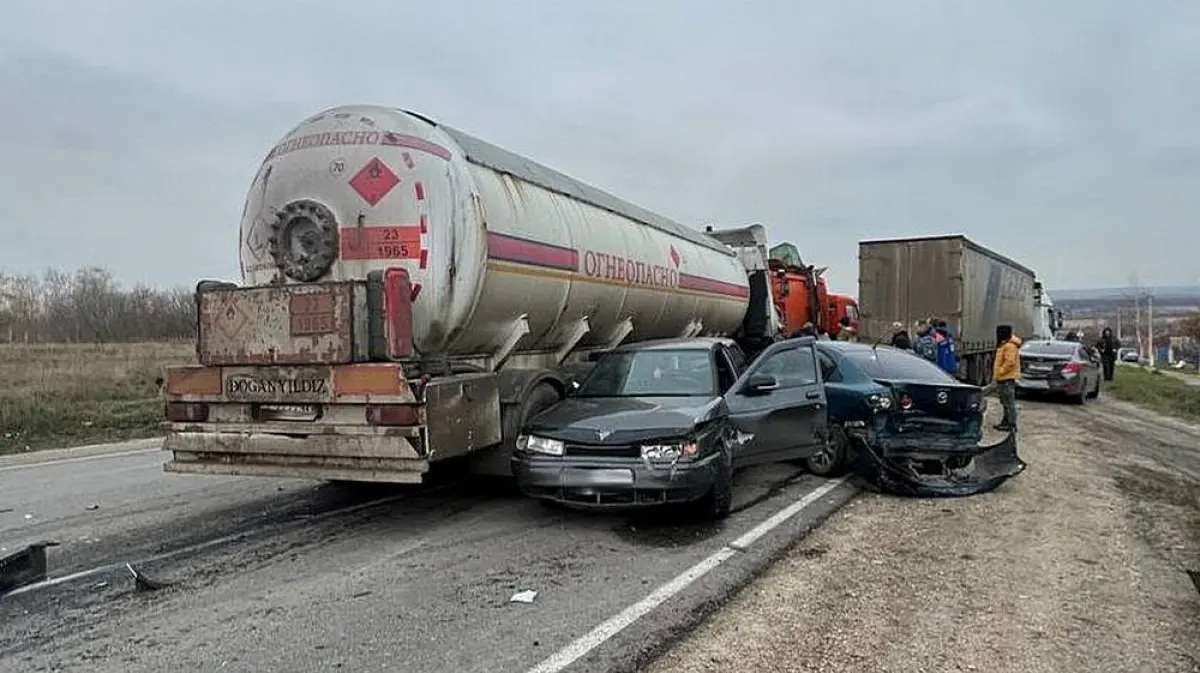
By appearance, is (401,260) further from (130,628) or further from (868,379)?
(868,379)

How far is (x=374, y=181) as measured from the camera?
729cm

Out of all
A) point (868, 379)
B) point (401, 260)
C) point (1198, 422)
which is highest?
point (401, 260)

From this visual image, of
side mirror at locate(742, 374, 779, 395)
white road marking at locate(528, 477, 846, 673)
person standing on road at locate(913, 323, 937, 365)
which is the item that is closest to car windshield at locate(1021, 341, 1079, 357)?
person standing on road at locate(913, 323, 937, 365)

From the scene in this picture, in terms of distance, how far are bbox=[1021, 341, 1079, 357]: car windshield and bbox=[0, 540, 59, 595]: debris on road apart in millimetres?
19946

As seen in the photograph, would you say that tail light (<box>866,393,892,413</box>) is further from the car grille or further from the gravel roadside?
the car grille

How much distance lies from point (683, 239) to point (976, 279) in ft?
41.7

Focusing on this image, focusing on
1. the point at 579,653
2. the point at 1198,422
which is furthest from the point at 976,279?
the point at 579,653

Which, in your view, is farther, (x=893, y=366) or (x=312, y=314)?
(x=893, y=366)

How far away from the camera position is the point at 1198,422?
17.4 meters

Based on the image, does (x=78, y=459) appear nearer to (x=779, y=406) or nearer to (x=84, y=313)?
(x=779, y=406)

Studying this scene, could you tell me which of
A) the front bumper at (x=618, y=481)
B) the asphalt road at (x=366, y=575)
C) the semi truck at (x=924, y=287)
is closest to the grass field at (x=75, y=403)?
the asphalt road at (x=366, y=575)

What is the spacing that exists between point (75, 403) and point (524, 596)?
51.0 feet

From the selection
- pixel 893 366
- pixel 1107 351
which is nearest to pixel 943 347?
pixel 893 366

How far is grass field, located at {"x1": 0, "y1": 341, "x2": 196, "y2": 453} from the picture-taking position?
49.3 ft
